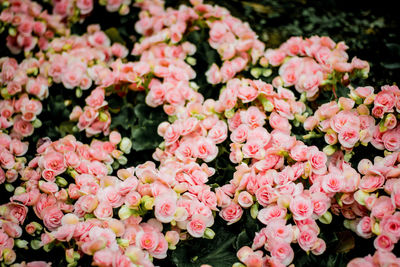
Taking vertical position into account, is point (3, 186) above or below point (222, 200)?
below

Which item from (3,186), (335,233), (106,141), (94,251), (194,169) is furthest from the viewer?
(106,141)

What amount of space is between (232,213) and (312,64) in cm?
88

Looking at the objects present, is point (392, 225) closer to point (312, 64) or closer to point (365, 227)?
point (365, 227)

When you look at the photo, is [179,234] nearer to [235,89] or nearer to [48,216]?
[48,216]

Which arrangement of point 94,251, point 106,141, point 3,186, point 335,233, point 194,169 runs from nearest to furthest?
point 94,251
point 335,233
point 194,169
point 3,186
point 106,141

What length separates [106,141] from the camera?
1832 millimetres

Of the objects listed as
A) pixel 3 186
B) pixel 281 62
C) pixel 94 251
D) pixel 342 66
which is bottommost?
pixel 3 186

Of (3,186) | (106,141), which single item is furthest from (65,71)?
(3,186)

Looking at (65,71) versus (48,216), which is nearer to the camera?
(48,216)

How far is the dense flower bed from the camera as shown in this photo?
127cm

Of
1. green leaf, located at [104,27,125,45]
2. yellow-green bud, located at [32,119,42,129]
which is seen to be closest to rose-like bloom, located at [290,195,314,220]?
yellow-green bud, located at [32,119,42,129]

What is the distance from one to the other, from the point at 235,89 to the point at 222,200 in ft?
1.83

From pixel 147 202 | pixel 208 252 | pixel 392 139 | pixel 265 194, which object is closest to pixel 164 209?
pixel 147 202

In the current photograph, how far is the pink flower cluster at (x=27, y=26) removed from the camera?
84.1 inches
